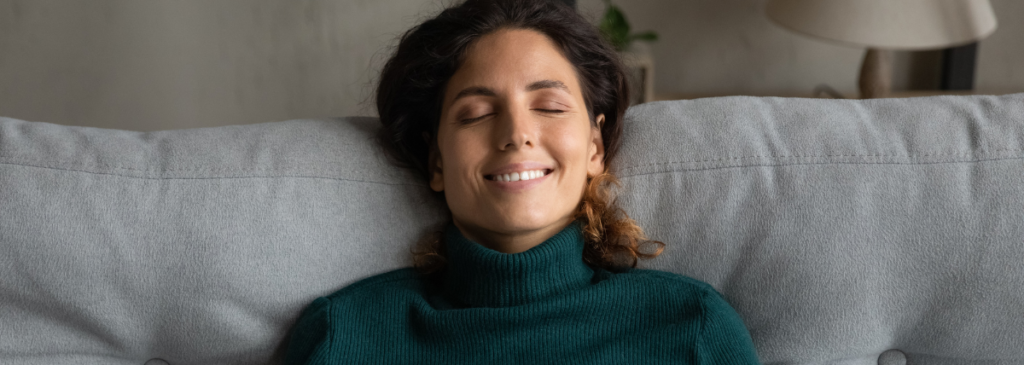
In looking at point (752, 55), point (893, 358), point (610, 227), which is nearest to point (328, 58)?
point (752, 55)

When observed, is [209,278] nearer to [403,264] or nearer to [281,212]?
[281,212]

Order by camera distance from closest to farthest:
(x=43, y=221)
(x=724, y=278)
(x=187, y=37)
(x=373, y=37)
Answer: (x=43, y=221)
(x=724, y=278)
(x=187, y=37)
(x=373, y=37)

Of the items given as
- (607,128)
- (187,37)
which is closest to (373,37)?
(187,37)

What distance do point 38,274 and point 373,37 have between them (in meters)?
1.82

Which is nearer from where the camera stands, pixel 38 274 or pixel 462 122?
pixel 38 274

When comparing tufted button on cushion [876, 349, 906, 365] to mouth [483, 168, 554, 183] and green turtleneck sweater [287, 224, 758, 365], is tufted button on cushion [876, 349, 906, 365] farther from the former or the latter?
mouth [483, 168, 554, 183]

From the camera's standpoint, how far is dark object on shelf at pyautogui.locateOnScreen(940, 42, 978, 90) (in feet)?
8.21

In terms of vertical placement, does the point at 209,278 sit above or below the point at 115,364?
above

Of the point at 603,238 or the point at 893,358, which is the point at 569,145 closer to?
the point at 603,238

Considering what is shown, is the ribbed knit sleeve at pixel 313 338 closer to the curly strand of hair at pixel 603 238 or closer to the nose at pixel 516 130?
the curly strand of hair at pixel 603 238

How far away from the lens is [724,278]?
1004mm

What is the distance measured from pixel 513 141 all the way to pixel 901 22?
1.32 meters

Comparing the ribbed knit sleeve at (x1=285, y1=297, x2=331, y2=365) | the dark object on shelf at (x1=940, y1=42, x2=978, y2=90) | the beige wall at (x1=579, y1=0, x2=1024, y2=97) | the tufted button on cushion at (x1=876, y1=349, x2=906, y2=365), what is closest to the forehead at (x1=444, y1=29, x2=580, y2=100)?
the ribbed knit sleeve at (x1=285, y1=297, x2=331, y2=365)

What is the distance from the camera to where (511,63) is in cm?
102
